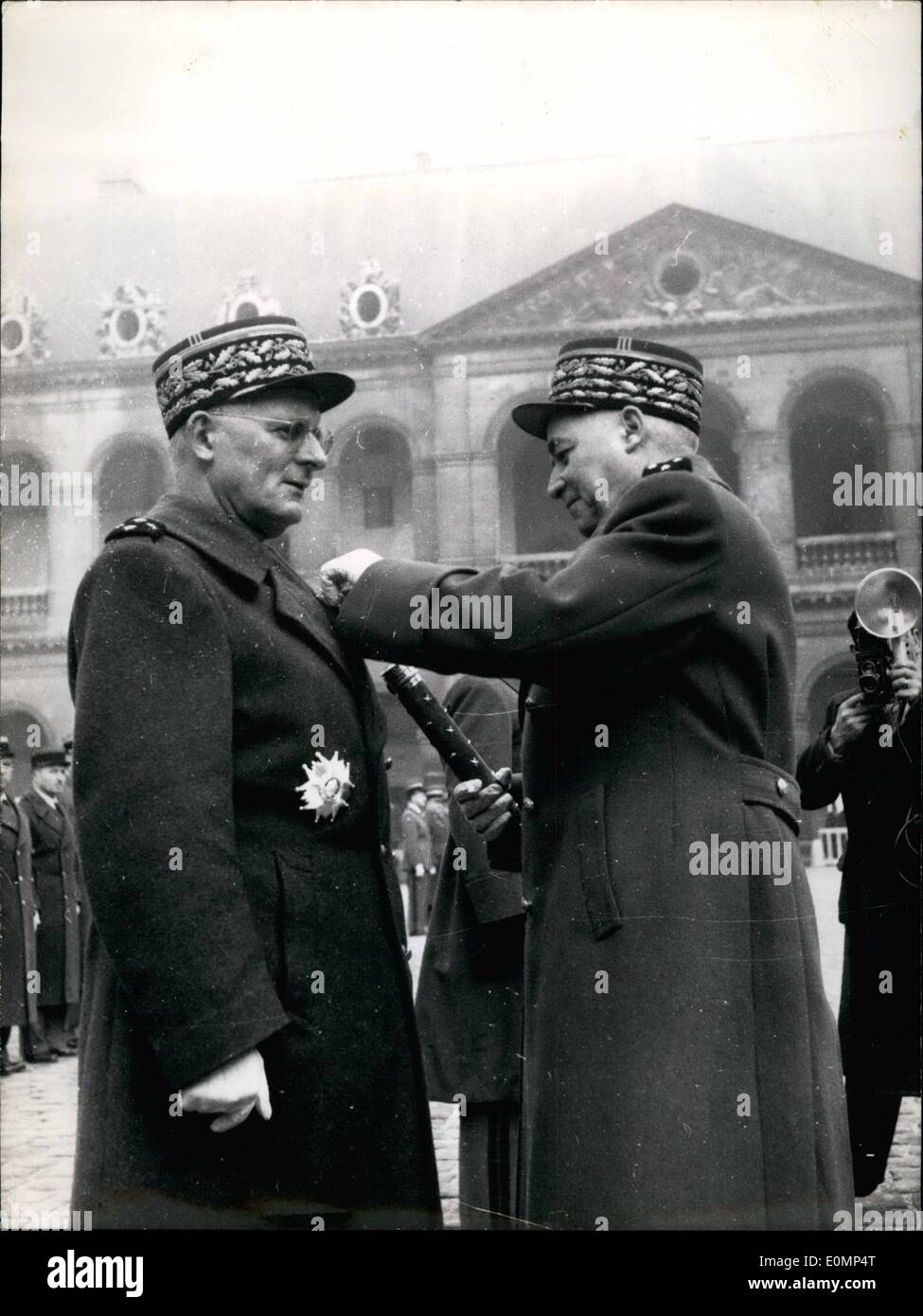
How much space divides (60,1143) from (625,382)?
191 inches

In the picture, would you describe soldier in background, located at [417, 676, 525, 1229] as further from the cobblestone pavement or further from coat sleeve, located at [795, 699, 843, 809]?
coat sleeve, located at [795, 699, 843, 809]

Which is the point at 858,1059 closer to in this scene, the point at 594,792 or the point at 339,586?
the point at 594,792

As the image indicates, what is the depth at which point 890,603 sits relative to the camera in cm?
443

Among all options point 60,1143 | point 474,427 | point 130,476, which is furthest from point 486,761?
point 60,1143

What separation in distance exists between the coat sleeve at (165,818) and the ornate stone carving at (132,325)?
3.48m

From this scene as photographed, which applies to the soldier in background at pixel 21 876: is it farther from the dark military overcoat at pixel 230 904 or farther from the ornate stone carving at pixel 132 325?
the dark military overcoat at pixel 230 904

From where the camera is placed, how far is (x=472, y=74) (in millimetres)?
4309

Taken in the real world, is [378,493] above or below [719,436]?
below

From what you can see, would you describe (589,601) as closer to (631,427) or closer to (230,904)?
(631,427)

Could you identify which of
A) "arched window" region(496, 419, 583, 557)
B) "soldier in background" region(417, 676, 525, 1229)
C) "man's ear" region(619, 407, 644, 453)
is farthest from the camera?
"arched window" region(496, 419, 583, 557)

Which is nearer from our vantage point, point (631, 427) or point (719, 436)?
point (631, 427)

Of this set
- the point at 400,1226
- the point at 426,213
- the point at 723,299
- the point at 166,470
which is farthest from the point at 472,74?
the point at 723,299

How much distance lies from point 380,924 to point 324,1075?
361 millimetres

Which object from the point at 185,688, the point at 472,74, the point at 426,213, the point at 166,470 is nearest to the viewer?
the point at 185,688
